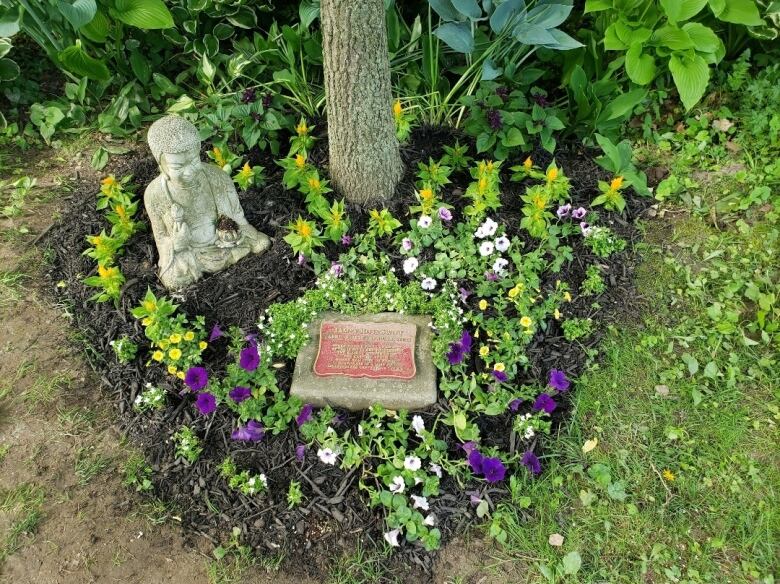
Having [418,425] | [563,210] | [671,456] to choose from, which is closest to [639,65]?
[563,210]

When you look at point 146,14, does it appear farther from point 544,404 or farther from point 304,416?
point 544,404

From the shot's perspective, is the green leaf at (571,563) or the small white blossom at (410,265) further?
the small white blossom at (410,265)

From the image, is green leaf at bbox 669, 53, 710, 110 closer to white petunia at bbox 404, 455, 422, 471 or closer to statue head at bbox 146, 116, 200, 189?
white petunia at bbox 404, 455, 422, 471

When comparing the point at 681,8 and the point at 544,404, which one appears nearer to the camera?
the point at 544,404

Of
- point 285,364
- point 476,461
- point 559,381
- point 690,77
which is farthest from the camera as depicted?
point 690,77

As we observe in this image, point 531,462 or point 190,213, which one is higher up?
point 190,213

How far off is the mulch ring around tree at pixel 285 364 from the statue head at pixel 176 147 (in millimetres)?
655

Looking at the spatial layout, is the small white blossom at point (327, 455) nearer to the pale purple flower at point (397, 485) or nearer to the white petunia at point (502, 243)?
the pale purple flower at point (397, 485)

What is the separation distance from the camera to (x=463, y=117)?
12.7ft

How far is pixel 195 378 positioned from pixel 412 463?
106cm

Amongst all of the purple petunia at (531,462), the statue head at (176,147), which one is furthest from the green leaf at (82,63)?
the purple petunia at (531,462)

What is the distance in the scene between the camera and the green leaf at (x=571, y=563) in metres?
2.40

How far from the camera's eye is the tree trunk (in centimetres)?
278

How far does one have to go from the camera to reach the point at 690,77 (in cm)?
329
